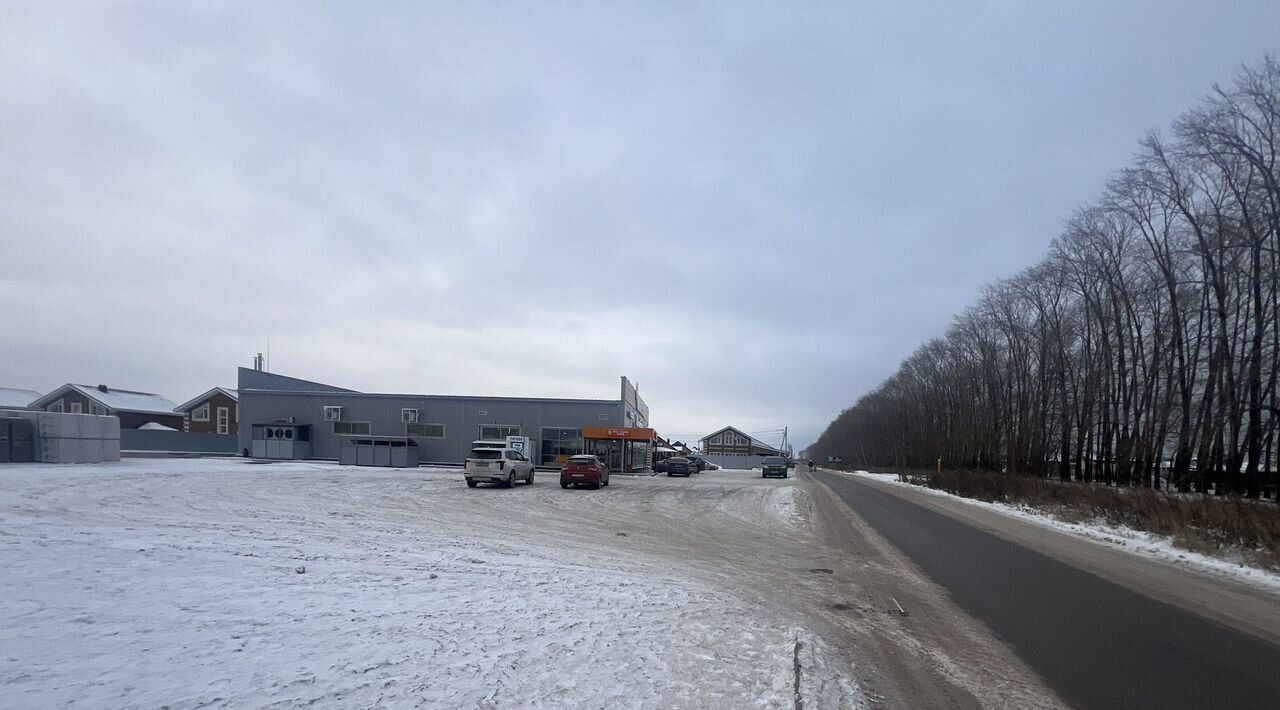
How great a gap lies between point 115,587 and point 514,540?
7130mm

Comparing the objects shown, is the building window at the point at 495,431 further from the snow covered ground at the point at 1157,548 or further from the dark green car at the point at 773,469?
the snow covered ground at the point at 1157,548

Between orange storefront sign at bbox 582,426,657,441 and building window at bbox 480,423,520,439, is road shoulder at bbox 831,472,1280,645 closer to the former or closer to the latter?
orange storefront sign at bbox 582,426,657,441

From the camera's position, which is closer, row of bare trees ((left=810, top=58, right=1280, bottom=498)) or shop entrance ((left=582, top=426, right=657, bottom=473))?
row of bare trees ((left=810, top=58, right=1280, bottom=498))

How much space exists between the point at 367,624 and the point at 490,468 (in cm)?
2242

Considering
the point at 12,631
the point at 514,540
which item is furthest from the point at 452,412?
the point at 12,631

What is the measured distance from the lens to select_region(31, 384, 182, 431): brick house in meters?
68.2

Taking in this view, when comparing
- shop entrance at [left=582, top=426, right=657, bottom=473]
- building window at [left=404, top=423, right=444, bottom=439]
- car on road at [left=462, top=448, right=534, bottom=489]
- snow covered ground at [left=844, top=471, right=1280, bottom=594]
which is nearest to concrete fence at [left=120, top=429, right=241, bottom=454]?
building window at [left=404, top=423, right=444, bottom=439]

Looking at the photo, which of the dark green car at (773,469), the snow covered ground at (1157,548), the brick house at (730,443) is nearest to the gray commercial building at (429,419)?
the dark green car at (773,469)

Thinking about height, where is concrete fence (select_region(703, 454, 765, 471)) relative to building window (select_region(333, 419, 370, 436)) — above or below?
below

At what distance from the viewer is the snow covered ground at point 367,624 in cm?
509

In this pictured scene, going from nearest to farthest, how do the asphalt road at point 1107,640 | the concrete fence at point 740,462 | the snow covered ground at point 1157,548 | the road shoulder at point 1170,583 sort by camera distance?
the asphalt road at point 1107,640, the road shoulder at point 1170,583, the snow covered ground at point 1157,548, the concrete fence at point 740,462

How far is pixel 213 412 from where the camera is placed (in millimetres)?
74375

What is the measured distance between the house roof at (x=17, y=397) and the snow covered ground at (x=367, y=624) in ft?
257

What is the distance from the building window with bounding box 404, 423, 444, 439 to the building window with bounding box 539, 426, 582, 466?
8.45 metres
